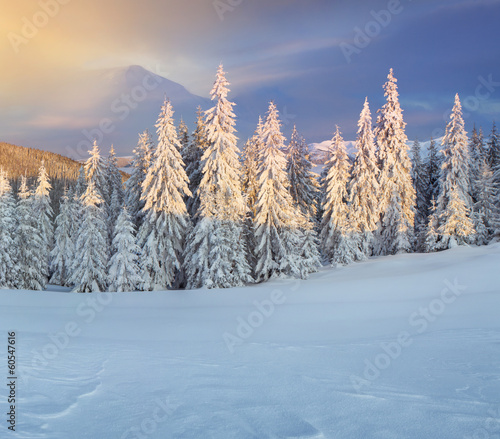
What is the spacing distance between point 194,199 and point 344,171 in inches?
603

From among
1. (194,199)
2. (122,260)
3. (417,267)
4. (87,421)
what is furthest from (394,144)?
(87,421)

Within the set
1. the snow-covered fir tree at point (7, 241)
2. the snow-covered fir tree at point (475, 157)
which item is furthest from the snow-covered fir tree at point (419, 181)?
the snow-covered fir tree at point (7, 241)

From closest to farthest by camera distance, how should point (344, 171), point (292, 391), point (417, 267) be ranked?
1. point (292, 391)
2. point (417, 267)
3. point (344, 171)

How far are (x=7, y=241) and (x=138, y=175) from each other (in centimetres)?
1324

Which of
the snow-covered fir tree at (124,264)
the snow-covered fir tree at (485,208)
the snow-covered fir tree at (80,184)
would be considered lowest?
the snow-covered fir tree at (124,264)

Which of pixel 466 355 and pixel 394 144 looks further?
pixel 394 144

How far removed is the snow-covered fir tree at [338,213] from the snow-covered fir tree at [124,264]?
18109mm

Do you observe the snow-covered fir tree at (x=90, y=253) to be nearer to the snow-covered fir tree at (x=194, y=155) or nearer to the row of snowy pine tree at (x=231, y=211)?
the row of snowy pine tree at (x=231, y=211)

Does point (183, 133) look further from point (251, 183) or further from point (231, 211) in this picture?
point (231, 211)

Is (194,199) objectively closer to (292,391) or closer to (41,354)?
(41,354)

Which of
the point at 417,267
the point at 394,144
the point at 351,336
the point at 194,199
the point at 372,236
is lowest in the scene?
the point at 351,336

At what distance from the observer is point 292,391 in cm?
539

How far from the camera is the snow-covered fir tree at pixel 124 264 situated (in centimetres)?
2825

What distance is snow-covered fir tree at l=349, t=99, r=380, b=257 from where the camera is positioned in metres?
39.4
